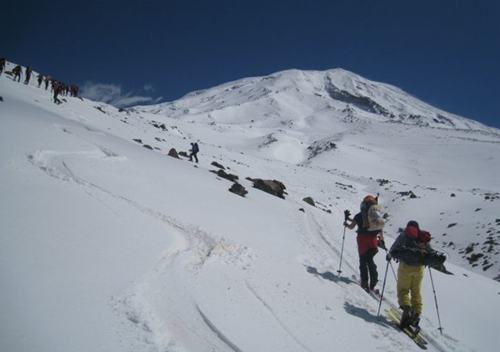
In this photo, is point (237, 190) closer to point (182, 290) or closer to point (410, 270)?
point (410, 270)

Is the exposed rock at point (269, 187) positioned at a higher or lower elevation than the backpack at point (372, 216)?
lower

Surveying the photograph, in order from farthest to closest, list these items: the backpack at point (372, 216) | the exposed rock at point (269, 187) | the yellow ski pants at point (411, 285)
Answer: the exposed rock at point (269, 187)
the backpack at point (372, 216)
the yellow ski pants at point (411, 285)

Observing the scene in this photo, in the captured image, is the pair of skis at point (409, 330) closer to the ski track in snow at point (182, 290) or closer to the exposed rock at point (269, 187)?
the ski track in snow at point (182, 290)

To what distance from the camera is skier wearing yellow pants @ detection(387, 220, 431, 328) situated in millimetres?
6039

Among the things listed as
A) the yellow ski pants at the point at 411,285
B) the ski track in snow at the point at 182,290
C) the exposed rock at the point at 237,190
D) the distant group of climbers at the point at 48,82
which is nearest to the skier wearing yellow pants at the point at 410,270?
the yellow ski pants at the point at 411,285

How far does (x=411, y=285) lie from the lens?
629 centimetres

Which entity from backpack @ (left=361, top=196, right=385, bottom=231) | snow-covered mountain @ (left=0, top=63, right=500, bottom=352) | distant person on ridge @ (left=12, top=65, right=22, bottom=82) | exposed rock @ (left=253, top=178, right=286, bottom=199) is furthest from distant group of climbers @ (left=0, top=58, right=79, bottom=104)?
backpack @ (left=361, top=196, right=385, bottom=231)

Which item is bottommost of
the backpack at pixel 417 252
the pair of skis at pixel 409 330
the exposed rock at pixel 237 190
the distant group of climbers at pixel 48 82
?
the pair of skis at pixel 409 330

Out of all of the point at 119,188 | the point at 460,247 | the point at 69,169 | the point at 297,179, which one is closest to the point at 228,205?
the point at 119,188

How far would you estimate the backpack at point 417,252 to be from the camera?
19.6 ft

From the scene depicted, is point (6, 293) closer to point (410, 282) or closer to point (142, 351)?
point (142, 351)

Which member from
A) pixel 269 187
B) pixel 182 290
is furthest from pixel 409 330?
pixel 269 187

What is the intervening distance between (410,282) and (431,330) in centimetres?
119

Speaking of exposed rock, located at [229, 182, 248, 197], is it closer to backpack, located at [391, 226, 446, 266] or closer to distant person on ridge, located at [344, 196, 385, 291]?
distant person on ridge, located at [344, 196, 385, 291]
